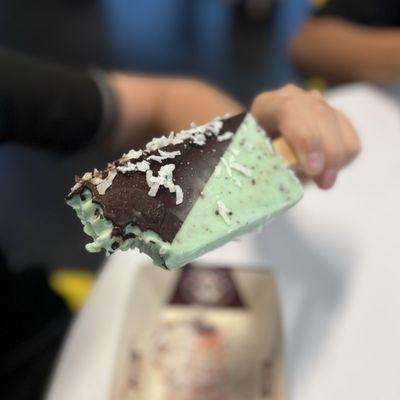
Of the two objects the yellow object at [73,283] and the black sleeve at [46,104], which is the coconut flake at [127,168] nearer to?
the black sleeve at [46,104]

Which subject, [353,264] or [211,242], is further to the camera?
[353,264]

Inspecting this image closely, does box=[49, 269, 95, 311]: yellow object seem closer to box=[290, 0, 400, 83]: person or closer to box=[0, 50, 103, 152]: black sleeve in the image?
box=[0, 50, 103, 152]: black sleeve

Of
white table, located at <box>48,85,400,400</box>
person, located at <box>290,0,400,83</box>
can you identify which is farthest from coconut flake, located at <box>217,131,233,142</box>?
person, located at <box>290,0,400,83</box>

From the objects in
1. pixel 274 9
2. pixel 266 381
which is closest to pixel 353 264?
pixel 266 381

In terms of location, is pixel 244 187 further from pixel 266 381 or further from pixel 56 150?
pixel 56 150

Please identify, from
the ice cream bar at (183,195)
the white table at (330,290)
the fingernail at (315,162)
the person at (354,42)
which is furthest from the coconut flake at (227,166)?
the person at (354,42)

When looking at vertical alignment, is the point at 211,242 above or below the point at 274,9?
above

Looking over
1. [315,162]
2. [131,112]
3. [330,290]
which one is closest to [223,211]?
[315,162]
